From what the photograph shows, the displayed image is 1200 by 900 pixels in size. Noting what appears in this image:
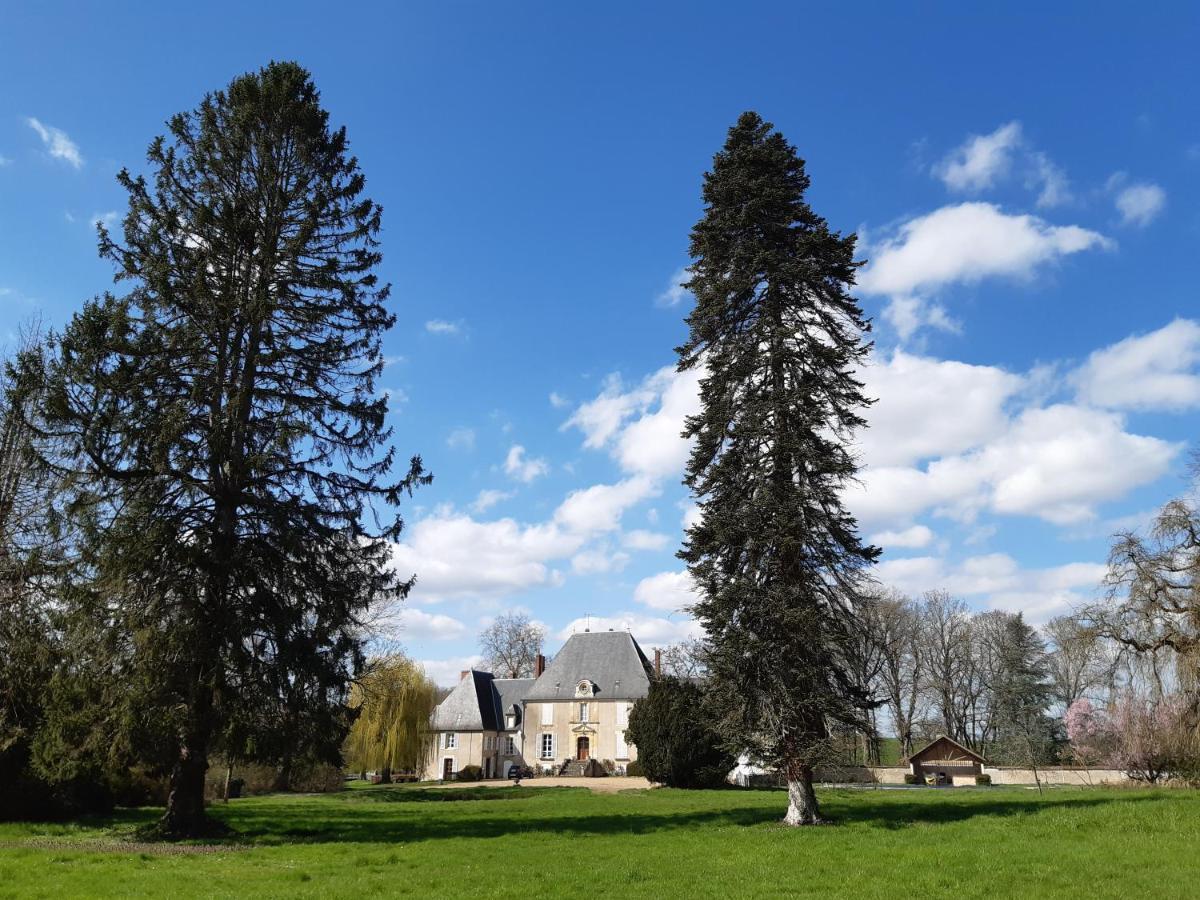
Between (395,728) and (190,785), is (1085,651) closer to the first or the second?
(190,785)

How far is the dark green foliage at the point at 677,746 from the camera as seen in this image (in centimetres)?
3136

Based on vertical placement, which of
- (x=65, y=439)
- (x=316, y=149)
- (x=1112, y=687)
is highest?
(x=316, y=149)

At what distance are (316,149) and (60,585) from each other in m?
10.3

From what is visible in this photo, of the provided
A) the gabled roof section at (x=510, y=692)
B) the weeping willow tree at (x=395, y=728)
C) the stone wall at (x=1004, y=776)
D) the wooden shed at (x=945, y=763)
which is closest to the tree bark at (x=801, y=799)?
the stone wall at (x=1004, y=776)

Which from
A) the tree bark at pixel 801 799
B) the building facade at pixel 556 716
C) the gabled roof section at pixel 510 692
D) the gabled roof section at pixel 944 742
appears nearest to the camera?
the tree bark at pixel 801 799

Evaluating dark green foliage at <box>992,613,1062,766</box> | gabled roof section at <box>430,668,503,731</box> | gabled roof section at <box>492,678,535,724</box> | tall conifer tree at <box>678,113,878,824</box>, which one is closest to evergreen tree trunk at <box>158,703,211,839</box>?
tall conifer tree at <box>678,113,878,824</box>

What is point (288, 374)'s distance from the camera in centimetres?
1708

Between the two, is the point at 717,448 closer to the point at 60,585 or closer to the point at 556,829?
the point at 556,829

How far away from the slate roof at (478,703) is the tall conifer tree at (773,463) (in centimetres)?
4206

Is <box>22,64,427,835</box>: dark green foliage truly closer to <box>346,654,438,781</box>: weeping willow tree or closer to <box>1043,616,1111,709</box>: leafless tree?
<box>1043,616,1111,709</box>: leafless tree

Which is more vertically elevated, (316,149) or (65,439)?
(316,149)

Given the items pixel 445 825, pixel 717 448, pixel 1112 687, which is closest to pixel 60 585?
pixel 445 825

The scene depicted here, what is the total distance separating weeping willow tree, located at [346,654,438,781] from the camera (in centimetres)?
4109

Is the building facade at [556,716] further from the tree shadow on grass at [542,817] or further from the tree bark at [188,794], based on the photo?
the tree bark at [188,794]
